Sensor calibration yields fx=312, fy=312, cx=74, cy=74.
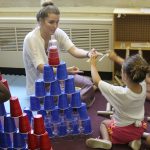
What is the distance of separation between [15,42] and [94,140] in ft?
5.31

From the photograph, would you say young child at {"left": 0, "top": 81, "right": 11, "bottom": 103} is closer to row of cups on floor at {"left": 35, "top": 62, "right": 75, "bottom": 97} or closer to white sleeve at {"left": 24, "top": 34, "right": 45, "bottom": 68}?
row of cups on floor at {"left": 35, "top": 62, "right": 75, "bottom": 97}

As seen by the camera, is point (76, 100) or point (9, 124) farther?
point (76, 100)

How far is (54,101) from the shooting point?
86.4 inches

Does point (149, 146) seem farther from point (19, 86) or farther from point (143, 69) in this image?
point (19, 86)

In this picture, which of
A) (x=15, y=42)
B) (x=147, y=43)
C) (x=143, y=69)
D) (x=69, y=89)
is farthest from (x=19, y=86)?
(x=143, y=69)

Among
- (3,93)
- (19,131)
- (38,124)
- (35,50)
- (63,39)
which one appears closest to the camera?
(3,93)

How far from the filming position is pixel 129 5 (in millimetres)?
3070

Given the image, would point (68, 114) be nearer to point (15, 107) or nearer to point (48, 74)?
point (48, 74)

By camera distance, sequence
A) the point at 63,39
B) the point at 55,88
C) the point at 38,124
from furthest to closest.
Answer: the point at 63,39 < the point at 55,88 < the point at 38,124

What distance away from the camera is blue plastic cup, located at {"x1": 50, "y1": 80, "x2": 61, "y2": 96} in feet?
6.92

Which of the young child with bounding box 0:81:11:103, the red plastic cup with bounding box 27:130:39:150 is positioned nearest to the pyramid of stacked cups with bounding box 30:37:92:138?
the red plastic cup with bounding box 27:130:39:150

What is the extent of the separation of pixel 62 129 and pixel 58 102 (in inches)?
9.3

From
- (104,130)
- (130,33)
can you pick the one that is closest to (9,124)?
(104,130)

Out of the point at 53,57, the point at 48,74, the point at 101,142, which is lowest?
the point at 101,142
